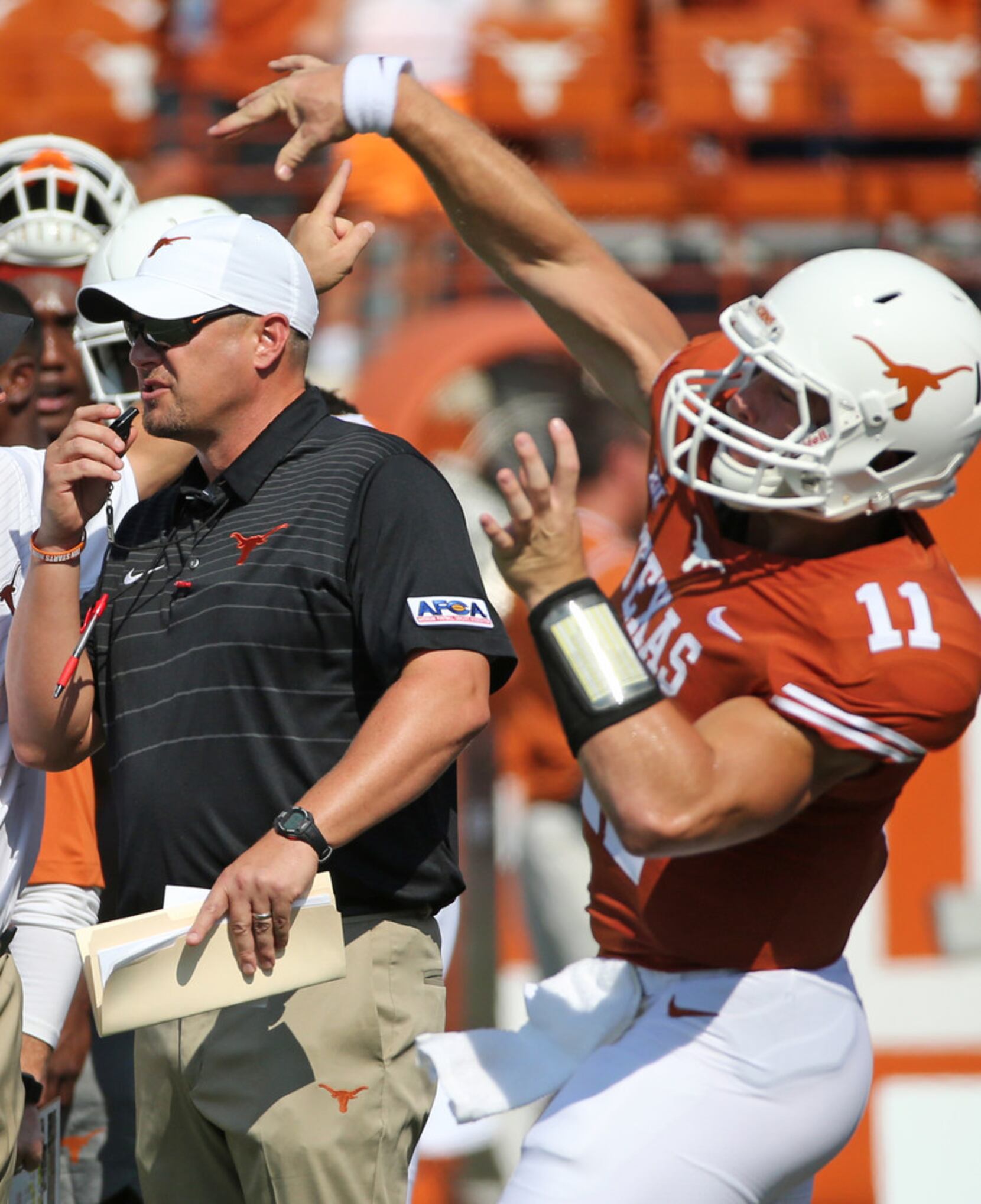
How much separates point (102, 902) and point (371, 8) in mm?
6874

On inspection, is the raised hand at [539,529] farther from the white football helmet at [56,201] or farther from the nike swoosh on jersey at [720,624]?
the white football helmet at [56,201]

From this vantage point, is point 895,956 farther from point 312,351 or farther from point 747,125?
point 747,125

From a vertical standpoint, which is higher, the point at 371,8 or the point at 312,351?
the point at 371,8

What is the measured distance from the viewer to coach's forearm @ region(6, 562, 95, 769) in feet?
7.76

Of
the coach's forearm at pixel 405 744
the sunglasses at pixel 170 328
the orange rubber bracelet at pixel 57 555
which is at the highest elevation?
the sunglasses at pixel 170 328

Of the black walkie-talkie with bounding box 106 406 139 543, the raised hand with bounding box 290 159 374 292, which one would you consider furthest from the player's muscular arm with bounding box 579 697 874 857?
the raised hand with bounding box 290 159 374 292

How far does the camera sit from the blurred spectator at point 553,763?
16.5 ft

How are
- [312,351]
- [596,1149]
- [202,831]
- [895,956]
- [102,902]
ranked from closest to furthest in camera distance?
[596,1149]
[202,831]
[102,902]
[895,956]
[312,351]

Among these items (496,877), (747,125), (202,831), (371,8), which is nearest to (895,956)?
(496,877)

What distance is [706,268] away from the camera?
7984 mm

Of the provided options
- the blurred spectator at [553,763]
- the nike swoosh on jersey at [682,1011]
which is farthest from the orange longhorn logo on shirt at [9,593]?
the blurred spectator at [553,763]

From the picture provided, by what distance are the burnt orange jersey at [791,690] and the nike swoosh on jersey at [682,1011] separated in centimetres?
6

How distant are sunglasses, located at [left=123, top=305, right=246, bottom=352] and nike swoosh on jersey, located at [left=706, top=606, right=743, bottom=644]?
35.3 inches

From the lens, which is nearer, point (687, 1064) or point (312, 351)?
point (687, 1064)
